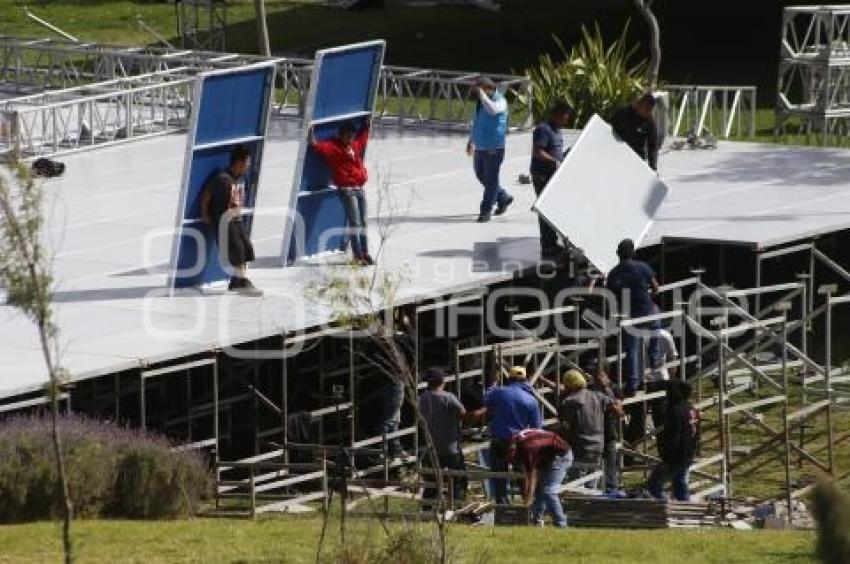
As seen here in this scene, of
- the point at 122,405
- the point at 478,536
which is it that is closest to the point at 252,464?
the point at 478,536

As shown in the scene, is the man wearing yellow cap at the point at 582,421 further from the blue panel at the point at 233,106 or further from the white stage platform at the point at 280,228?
the blue panel at the point at 233,106

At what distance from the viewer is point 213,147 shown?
21.4 metres

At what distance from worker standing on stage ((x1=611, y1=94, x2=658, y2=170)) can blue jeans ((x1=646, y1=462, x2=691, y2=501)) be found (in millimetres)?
6445

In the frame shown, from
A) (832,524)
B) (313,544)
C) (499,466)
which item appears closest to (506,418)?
(499,466)

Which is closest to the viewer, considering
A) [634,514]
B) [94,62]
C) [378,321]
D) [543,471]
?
[378,321]

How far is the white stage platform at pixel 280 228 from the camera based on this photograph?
19.8 metres

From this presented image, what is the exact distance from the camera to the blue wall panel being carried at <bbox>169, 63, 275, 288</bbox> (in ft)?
69.3

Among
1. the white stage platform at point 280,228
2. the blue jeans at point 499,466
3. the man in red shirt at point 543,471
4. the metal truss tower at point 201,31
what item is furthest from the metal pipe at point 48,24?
the man in red shirt at point 543,471

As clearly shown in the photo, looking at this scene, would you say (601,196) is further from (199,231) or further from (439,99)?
(439,99)

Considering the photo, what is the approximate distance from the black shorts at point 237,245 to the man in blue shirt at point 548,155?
321 centimetres

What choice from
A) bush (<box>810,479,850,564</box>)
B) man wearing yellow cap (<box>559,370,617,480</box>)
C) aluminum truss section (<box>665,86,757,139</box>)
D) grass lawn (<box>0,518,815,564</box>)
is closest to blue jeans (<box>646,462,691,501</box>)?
man wearing yellow cap (<box>559,370,617,480</box>)

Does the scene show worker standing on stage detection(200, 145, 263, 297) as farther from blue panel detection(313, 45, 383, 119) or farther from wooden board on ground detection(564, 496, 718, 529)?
wooden board on ground detection(564, 496, 718, 529)

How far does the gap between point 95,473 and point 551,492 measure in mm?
3424

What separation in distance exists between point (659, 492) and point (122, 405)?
5.70m
